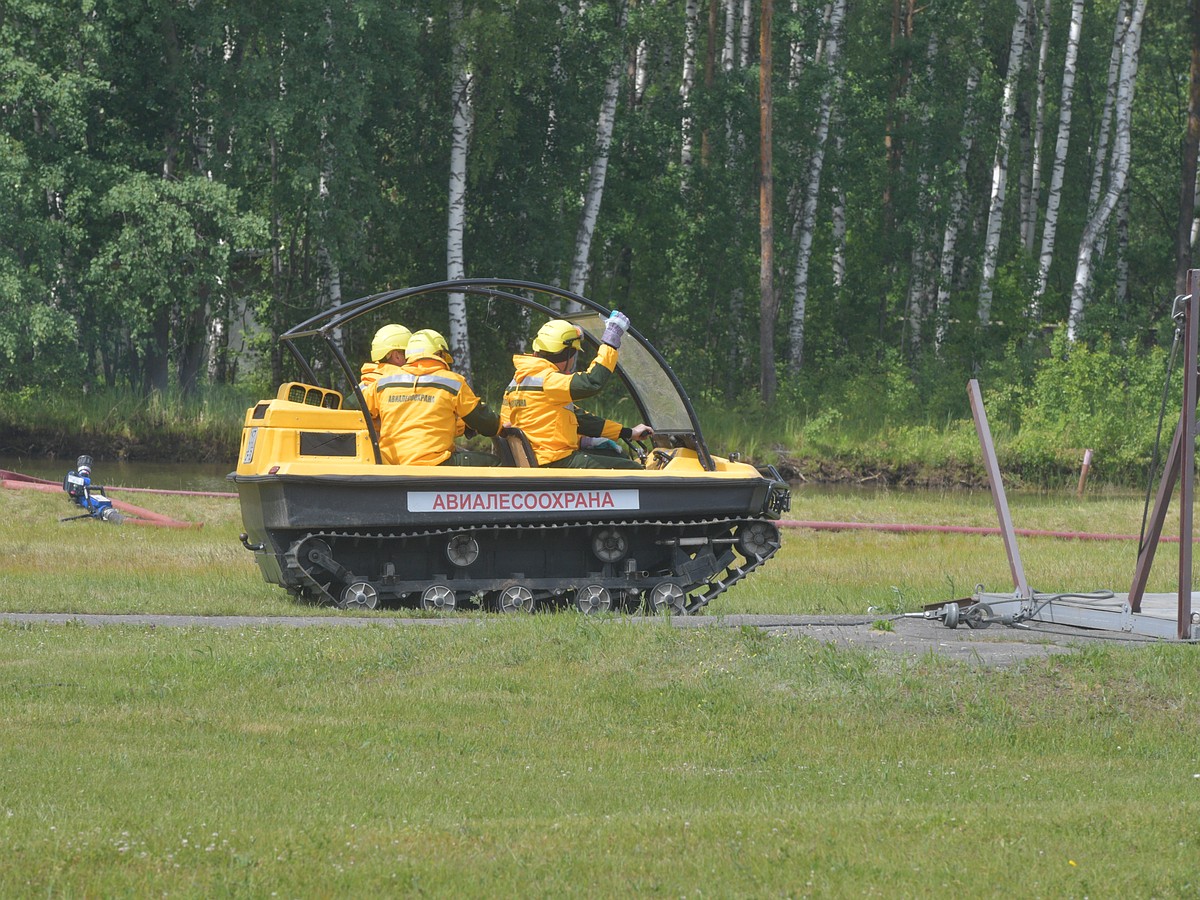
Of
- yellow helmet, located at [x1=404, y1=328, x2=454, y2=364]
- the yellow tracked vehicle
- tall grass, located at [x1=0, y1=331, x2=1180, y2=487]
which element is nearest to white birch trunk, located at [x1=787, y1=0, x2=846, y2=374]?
tall grass, located at [x1=0, y1=331, x2=1180, y2=487]

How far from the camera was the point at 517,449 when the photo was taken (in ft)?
43.7

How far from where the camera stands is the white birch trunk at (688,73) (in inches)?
1459

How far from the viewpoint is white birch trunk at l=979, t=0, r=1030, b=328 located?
118 ft

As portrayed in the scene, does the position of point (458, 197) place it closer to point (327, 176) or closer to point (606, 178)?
point (327, 176)

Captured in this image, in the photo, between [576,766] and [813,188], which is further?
A: [813,188]

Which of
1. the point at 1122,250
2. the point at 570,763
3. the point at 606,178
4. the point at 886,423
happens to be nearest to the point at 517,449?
the point at 570,763

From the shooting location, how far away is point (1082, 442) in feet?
106

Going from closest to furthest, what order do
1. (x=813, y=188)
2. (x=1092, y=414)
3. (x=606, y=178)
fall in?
(x=1092, y=414)
(x=813, y=188)
(x=606, y=178)

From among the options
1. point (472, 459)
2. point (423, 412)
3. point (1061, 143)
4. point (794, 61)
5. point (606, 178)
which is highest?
point (794, 61)

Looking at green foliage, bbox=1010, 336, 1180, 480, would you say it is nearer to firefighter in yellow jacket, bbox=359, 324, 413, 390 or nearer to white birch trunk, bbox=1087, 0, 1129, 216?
white birch trunk, bbox=1087, 0, 1129, 216

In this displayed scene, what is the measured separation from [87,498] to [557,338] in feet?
28.4

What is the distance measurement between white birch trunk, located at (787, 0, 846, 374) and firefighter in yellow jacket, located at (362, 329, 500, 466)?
2443 cm

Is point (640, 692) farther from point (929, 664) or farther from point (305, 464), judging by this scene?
point (305, 464)

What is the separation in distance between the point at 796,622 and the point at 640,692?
10.4ft
